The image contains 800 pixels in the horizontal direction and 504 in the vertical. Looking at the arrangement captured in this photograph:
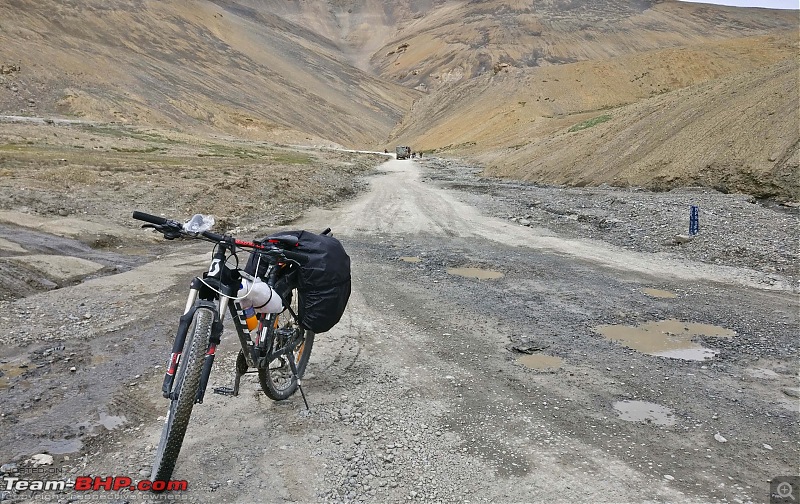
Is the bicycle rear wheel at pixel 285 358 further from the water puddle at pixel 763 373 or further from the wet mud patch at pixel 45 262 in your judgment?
the wet mud patch at pixel 45 262

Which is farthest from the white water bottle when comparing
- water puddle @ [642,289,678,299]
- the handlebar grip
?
water puddle @ [642,289,678,299]

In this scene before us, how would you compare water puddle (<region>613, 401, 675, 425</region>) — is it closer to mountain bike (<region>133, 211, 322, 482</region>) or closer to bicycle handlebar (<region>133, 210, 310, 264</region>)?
mountain bike (<region>133, 211, 322, 482</region>)

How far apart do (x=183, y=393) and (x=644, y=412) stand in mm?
3982

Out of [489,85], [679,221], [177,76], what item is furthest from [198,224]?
[489,85]

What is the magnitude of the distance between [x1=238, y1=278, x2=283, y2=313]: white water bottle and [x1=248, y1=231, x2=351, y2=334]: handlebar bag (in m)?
0.24

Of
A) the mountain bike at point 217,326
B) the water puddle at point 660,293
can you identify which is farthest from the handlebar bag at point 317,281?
the water puddle at point 660,293

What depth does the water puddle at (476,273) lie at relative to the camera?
10367 mm

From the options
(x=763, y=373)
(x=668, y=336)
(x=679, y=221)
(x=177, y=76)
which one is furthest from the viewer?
(x=177, y=76)

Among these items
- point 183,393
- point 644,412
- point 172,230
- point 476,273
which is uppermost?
point 172,230

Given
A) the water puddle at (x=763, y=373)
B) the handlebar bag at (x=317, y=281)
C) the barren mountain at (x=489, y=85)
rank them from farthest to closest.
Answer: the barren mountain at (x=489, y=85) < the water puddle at (x=763, y=373) < the handlebar bag at (x=317, y=281)

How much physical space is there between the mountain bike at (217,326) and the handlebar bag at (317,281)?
0.03 meters

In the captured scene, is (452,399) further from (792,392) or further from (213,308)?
(792,392)

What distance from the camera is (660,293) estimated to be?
9234 millimetres

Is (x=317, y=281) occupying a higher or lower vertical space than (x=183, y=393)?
higher
